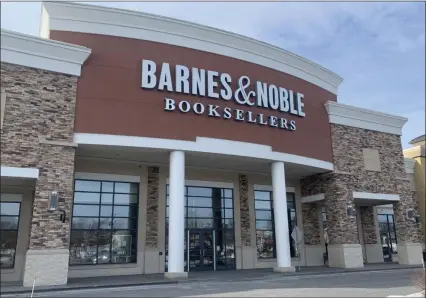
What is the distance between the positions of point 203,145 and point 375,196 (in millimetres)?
12560

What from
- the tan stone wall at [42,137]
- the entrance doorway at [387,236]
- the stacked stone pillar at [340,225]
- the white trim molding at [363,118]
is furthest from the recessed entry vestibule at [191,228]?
the entrance doorway at [387,236]

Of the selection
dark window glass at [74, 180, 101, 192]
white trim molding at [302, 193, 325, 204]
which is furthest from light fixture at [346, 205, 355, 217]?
dark window glass at [74, 180, 101, 192]

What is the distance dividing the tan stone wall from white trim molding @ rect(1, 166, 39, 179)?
17 centimetres

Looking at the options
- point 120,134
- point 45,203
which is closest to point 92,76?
point 120,134

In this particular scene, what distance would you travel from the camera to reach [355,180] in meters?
24.3

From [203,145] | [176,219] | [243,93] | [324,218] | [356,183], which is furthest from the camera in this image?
[324,218]

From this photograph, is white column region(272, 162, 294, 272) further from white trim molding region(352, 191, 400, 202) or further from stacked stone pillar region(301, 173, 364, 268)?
white trim molding region(352, 191, 400, 202)

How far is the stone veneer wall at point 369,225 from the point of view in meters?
28.2

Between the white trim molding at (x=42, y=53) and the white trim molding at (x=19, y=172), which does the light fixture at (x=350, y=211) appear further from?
the white trim molding at (x=19, y=172)

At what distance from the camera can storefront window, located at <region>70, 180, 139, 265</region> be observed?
19469 mm

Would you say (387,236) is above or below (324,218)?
below

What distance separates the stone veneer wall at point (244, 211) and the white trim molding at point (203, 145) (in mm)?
3843

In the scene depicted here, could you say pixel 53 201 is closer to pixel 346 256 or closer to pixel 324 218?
pixel 346 256

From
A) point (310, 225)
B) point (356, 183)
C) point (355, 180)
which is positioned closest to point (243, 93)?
point (355, 180)
